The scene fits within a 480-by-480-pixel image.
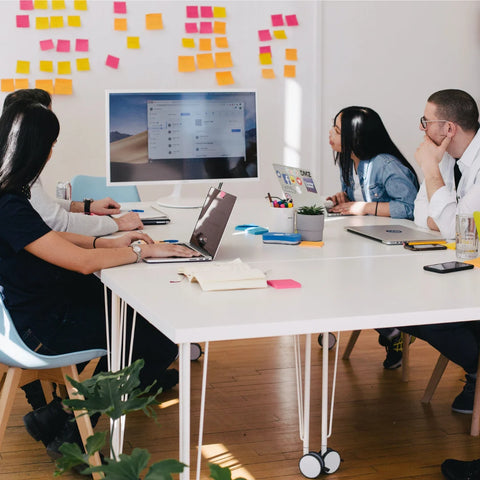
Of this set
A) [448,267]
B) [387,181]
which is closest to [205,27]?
[387,181]

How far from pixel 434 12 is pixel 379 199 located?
2526 mm

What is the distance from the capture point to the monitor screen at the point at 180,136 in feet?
9.99

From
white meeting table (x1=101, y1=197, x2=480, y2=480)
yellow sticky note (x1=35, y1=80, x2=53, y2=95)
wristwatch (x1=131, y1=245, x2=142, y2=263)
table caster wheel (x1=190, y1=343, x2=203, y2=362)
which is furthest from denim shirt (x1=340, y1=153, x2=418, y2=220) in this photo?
yellow sticky note (x1=35, y1=80, x2=53, y2=95)

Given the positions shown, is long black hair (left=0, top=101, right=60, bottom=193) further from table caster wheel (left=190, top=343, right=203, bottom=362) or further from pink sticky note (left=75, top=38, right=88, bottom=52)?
pink sticky note (left=75, top=38, right=88, bottom=52)

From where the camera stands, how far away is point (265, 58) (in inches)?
185

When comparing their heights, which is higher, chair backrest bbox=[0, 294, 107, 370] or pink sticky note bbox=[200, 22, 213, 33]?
pink sticky note bbox=[200, 22, 213, 33]

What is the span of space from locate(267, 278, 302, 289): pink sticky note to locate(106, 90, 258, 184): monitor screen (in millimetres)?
1512

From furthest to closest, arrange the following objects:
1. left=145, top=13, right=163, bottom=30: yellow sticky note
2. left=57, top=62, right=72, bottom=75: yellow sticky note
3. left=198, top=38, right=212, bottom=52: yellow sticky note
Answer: left=198, top=38, right=212, bottom=52: yellow sticky note → left=145, top=13, right=163, bottom=30: yellow sticky note → left=57, top=62, right=72, bottom=75: yellow sticky note

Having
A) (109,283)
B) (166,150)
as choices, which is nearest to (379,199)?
(166,150)

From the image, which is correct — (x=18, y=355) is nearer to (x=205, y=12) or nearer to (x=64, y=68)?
(x=64, y=68)

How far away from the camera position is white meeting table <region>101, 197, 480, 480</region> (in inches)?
53.6

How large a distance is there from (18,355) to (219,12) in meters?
3.28

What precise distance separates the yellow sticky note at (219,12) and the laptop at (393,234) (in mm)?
2521

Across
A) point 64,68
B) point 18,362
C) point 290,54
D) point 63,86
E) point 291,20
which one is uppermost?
point 291,20
